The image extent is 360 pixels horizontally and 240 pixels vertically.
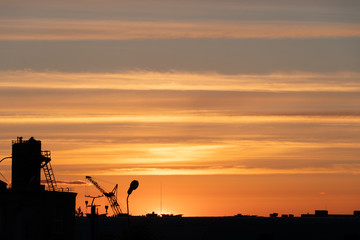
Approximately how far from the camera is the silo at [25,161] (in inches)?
4665

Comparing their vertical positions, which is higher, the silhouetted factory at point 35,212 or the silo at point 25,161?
the silo at point 25,161

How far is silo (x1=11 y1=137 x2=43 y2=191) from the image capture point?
118m

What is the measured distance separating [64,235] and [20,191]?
838 cm

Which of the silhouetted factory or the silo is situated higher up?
the silo

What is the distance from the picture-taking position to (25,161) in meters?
120

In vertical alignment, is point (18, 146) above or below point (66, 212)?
above

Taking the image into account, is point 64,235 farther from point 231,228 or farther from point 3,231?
point 231,228

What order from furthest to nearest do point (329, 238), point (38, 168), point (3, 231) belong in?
point (329, 238)
point (38, 168)
point (3, 231)

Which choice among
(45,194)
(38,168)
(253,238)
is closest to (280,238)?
(253,238)

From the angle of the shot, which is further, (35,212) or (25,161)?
(25,161)

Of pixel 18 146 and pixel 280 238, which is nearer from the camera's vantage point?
pixel 18 146

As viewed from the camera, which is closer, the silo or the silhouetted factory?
the silhouetted factory

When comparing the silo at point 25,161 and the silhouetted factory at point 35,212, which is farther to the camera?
the silo at point 25,161

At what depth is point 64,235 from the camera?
10500cm
